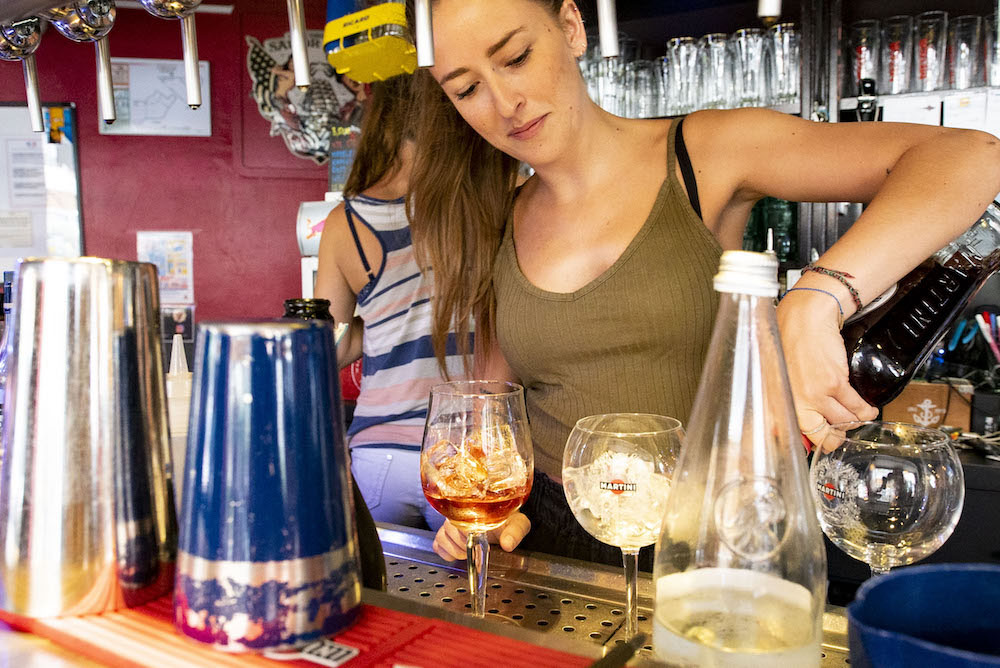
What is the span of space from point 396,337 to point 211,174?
9.11 ft

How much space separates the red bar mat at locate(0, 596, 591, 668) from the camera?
0.56 m

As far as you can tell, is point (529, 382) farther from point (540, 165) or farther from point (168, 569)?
point (168, 569)

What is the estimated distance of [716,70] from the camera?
2871mm

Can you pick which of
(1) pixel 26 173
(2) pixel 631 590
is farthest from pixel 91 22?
(1) pixel 26 173

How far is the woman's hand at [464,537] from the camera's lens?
0.94m

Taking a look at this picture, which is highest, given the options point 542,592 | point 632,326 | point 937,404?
point 632,326

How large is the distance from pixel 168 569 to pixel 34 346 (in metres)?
0.22

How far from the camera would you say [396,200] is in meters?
1.76

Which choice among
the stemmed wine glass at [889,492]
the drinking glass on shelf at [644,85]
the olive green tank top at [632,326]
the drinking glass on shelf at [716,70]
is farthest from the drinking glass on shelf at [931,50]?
the stemmed wine glass at [889,492]

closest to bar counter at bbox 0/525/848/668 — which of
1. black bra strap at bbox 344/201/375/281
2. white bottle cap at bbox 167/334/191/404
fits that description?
white bottle cap at bbox 167/334/191/404

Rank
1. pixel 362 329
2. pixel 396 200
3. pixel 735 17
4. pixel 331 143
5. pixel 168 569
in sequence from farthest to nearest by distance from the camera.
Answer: pixel 331 143 → pixel 735 17 → pixel 362 329 → pixel 396 200 → pixel 168 569

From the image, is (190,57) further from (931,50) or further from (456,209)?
(931,50)

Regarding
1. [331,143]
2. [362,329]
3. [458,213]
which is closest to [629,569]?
[458,213]

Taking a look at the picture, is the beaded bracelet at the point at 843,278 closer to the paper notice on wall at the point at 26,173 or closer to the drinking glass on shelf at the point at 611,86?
the drinking glass on shelf at the point at 611,86
